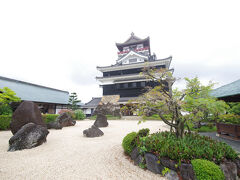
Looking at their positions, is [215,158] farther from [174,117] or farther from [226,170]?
[174,117]

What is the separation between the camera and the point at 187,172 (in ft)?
6.86

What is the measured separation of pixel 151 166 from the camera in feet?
8.27

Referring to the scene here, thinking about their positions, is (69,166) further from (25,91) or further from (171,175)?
(25,91)

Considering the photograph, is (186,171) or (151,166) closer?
(186,171)

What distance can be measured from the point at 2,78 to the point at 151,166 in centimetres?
2355

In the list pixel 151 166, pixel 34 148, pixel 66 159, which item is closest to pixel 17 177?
pixel 66 159

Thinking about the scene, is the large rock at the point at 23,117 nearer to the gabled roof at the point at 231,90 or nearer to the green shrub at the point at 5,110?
the green shrub at the point at 5,110

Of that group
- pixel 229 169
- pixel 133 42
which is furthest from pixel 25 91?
pixel 133 42

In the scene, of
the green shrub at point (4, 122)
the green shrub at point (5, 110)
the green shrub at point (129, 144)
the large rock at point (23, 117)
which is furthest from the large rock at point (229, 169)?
the green shrub at point (5, 110)

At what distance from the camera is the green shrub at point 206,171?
193 cm

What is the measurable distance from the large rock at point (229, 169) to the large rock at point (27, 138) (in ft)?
19.4

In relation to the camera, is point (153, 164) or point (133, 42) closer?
point (153, 164)

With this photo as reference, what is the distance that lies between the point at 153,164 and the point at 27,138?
4720 mm

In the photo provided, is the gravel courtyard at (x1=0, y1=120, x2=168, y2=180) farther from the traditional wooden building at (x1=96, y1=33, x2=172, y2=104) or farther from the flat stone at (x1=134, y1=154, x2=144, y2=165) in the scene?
the traditional wooden building at (x1=96, y1=33, x2=172, y2=104)
